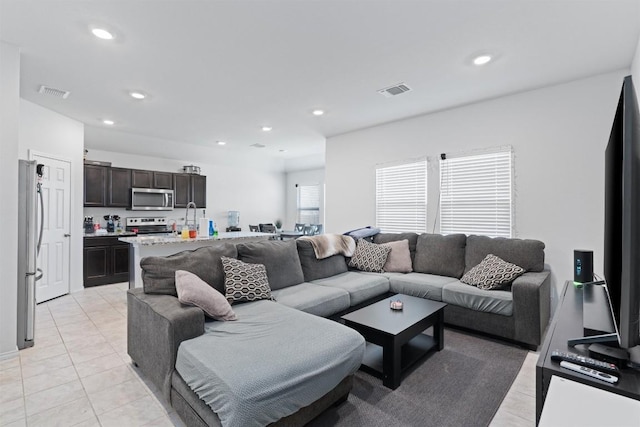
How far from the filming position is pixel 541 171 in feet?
11.7

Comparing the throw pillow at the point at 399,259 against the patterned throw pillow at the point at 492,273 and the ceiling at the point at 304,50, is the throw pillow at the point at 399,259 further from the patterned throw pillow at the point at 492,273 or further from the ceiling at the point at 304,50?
the ceiling at the point at 304,50

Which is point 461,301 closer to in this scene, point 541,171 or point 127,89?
point 541,171

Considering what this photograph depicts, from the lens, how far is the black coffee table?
2236 millimetres

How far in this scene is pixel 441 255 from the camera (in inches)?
156

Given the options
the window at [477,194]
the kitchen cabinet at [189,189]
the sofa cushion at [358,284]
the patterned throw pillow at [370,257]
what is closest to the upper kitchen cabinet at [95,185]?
the kitchen cabinet at [189,189]

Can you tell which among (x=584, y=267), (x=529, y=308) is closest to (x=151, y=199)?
(x=529, y=308)

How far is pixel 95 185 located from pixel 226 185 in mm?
2753

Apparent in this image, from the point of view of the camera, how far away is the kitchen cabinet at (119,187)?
18.6ft

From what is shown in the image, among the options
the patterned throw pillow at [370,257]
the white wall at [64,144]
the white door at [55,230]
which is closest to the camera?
the white wall at [64,144]

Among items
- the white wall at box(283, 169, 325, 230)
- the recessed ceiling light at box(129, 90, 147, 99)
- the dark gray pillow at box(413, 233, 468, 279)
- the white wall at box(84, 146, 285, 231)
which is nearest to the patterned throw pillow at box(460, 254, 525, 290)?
the dark gray pillow at box(413, 233, 468, 279)

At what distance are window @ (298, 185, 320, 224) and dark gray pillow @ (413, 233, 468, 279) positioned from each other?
14.5 feet

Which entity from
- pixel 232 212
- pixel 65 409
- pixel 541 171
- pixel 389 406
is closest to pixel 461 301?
pixel 389 406

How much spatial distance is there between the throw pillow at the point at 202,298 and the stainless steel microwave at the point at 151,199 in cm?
448

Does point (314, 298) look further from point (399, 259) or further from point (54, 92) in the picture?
point (54, 92)
